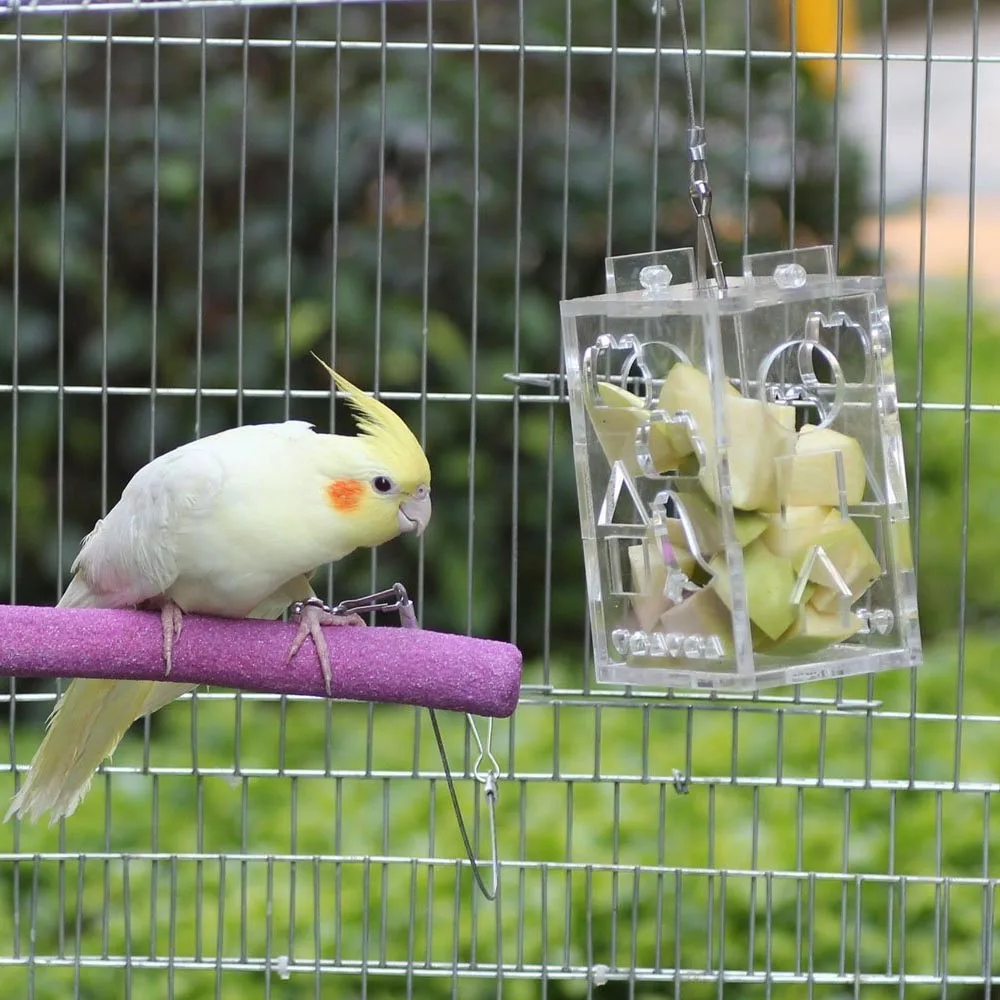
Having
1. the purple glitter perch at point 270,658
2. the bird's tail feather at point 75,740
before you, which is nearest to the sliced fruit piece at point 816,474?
the purple glitter perch at point 270,658

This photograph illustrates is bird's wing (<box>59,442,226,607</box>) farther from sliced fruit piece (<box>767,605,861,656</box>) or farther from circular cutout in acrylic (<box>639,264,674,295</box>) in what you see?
sliced fruit piece (<box>767,605,861,656</box>)

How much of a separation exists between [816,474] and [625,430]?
193 mm

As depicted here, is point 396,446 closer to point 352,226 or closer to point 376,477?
point 376,477

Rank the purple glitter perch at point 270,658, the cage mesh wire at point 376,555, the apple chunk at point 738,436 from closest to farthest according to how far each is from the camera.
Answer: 1. the apple chunk at point 738,436
2. the purple glitter perch at point 270,658
3. the cage mesh wire at point 376,555

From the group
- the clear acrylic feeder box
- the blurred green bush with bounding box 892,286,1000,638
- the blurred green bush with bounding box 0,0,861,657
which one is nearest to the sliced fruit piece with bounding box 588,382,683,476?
the clear acrylic feeder box

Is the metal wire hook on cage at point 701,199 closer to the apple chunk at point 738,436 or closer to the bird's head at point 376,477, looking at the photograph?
the apple chunk at point 738,436

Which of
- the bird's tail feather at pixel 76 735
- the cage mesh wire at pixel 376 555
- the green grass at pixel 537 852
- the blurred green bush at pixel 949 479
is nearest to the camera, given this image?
the bird's tail feather at pixel 76 735

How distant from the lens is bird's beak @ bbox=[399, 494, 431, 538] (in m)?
1.65

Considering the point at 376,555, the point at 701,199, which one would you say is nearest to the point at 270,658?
the point at 701,199

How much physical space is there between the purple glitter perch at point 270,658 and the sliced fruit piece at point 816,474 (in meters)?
0.34

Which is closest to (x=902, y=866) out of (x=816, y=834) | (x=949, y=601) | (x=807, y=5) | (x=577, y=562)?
(x=816, y=834)

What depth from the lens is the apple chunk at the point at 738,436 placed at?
1.46 meters

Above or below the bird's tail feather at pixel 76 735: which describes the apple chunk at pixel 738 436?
above

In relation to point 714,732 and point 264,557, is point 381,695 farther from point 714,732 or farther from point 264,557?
point 714,732
